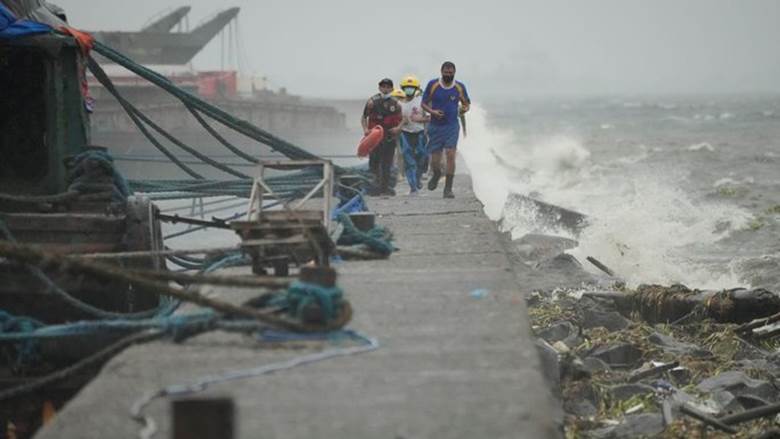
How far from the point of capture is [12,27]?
24.9 feet

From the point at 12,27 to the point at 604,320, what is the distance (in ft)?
20.6

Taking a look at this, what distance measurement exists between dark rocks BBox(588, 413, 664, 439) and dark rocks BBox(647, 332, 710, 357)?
2094mm

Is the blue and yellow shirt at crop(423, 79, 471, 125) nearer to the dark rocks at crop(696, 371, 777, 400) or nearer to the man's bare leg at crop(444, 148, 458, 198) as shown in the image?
the man's bare leg at crop(444, 148, 458, 198)

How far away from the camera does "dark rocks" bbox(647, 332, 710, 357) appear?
8258 mm

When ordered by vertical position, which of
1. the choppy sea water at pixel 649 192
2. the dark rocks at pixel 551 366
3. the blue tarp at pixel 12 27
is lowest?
the choppy sea water at pixel 649 192

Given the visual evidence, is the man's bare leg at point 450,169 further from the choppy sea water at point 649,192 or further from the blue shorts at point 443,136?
the choppy sea water at point 649,192

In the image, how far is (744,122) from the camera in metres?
70.6

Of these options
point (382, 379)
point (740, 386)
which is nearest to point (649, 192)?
point (740, 386)

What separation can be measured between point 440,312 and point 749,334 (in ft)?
16.5

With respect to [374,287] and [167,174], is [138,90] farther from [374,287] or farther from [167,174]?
[374,287]

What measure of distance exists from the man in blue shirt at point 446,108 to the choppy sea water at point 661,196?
383cm

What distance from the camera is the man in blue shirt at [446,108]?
1214 centimetres

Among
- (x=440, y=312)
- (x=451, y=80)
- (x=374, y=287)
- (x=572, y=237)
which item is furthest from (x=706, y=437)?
(x=572, y=237)

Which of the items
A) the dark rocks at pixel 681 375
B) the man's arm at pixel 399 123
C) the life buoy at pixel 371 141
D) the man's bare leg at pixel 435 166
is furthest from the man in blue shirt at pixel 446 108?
the dark rocks at pixel 681 375
